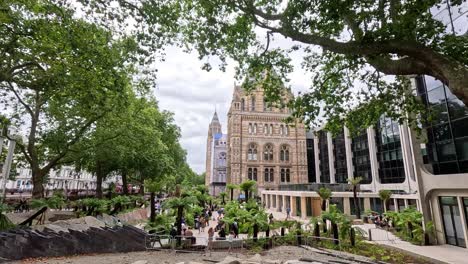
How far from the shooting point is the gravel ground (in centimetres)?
1074

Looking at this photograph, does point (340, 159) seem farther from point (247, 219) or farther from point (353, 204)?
point (247, 219)

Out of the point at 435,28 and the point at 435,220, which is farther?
the point at 435,220

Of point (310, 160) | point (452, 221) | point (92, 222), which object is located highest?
point (310, 160)

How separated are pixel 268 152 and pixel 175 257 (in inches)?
1777

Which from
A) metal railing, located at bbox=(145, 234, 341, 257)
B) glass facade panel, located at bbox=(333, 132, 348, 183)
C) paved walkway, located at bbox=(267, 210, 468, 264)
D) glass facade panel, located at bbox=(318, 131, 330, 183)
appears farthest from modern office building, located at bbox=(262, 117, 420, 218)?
metal railing, located at bbox=(145, 234, 341, 257)

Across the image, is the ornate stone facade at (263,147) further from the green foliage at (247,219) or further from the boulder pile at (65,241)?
the boulder pile at (65,241)

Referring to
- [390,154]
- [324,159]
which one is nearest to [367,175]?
[390,154]

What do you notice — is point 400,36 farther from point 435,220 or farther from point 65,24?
point 435,220

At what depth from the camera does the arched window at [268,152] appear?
183 ft

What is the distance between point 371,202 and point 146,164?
28.5 m

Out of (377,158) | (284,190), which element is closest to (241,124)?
(284,190)

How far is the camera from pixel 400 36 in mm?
7734

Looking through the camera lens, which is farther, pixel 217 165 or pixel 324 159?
pixel 217 165

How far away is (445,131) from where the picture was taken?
16.2 meters
